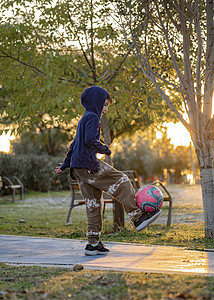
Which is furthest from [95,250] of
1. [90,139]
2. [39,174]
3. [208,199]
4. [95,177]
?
[39,174]

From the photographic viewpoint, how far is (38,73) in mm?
9453

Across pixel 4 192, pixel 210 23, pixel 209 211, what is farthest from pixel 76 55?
pixel 4 192

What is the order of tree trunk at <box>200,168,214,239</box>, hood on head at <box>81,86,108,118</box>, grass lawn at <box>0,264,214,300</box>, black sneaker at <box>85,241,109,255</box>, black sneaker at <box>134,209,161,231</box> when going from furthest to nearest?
tree trunk at <box>200,168,214,239</box> → hood on head at <box>81,86,108,118</box> → black sneaker at <box>85,241,109,255</box> → black sneaker at <box>134,209,161,231</box> → grass lawn at <box>0,264,214,300</box>

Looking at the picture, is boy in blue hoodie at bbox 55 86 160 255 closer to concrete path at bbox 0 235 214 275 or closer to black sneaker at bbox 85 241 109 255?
black sneaker at bbox 85 241 109 255

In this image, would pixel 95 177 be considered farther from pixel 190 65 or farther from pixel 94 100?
pixel 190 65

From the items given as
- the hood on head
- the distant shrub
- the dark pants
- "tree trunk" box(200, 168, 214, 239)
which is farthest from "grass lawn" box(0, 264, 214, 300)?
the distant shrub

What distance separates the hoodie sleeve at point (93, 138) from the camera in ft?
17.6

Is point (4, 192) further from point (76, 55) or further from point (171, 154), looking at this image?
point (171, 154)

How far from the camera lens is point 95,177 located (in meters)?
5.48

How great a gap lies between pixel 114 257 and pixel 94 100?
6.22 ft

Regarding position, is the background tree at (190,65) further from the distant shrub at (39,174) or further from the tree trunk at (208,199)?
the distant shrub at (39,174)

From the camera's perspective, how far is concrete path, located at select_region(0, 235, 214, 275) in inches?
177

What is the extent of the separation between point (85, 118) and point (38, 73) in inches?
165

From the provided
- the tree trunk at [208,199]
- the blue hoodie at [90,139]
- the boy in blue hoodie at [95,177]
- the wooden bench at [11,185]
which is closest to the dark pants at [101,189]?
the boy in blue hoodie at [95,177]
